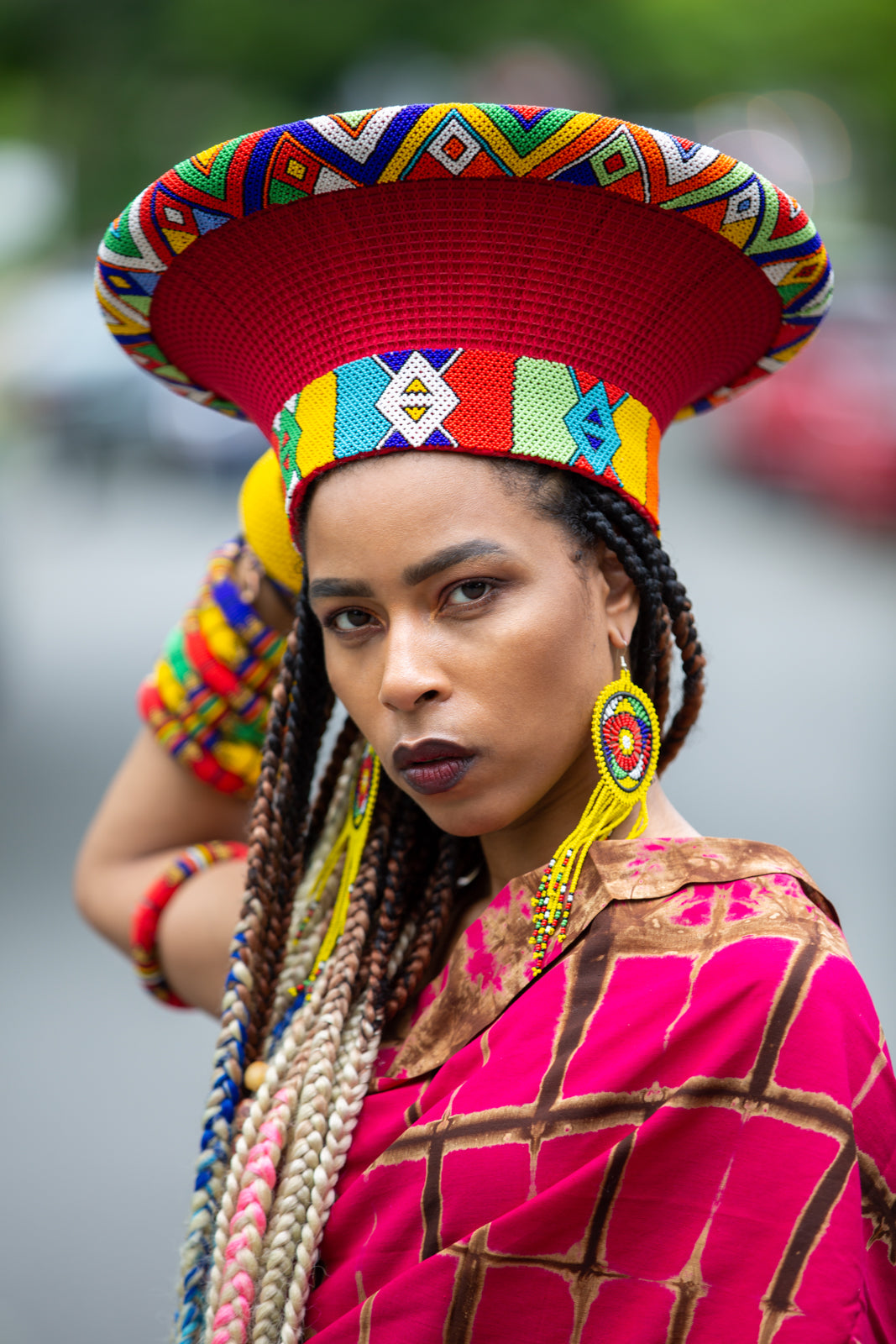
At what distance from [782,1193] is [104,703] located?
6.51m

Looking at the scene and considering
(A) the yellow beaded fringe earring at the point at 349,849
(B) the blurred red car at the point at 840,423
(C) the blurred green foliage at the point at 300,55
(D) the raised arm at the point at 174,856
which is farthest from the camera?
(C) the blurred green foliage at the point at 300,55

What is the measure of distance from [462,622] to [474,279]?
0.38m

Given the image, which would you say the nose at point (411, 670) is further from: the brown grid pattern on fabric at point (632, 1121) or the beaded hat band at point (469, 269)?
the brown grid pattern on fabric at point (632, 1121)

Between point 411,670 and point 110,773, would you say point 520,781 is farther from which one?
point 110,773

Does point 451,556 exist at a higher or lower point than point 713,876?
higher

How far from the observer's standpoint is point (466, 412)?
147 cm

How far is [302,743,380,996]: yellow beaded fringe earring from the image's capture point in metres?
1.83

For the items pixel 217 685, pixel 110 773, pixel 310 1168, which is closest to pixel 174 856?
pixel 217 685

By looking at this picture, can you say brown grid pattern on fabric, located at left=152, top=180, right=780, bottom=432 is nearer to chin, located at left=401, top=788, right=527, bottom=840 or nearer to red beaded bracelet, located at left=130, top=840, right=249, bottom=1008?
chin, located at left=401, top=788, right=527, bottom=840

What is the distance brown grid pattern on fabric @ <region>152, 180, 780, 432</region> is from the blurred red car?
339 inches

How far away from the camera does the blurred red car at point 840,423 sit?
34.4 ft

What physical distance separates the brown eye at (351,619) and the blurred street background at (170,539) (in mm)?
744

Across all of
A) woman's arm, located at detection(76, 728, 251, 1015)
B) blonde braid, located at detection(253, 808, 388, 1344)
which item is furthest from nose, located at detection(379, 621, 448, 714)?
woman's arm, located at detection(76, 728, 251, 1015)

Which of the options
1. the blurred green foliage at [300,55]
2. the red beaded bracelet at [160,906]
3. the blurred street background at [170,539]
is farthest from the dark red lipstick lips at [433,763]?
Result: the blurred green foliage at [300,55]
